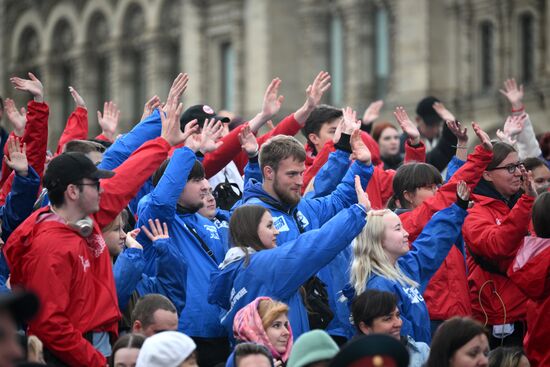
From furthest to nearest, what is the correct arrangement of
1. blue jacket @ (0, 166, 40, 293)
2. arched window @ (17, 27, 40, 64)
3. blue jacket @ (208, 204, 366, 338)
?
arched window @ (17, 27, 40, 64) < blue jacket @ (0, 166, 40, 293) < blue jacket @ (208, 204, 366, 338)

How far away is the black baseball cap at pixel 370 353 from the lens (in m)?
5.47

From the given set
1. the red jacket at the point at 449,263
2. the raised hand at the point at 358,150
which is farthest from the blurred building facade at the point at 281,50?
the raised hand at the point at 358,150

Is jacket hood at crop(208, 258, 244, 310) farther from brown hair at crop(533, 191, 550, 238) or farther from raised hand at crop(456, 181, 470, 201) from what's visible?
brown hair at crop(533, 191, 550, 238)

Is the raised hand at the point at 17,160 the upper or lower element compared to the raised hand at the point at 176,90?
lower

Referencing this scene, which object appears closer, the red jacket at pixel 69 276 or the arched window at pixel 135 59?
the red jacket at pixel 69 276

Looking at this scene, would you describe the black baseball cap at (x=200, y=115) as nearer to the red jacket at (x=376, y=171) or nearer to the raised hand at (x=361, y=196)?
the red jacket at (x=376, y=171)

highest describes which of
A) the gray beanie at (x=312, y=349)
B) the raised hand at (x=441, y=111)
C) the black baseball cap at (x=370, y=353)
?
the raised hand at (x=441, y=111)

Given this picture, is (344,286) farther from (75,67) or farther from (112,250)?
(75,67)

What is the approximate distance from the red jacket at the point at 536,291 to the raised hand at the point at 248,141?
7.83 feet

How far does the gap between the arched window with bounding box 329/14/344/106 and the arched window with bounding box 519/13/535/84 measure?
6058 millimetres

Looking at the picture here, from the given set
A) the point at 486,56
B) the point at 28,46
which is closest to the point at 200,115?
the point at 486,56

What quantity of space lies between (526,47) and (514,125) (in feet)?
47.1

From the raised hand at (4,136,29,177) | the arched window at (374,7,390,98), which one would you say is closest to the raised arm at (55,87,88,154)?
the raised hand at (4,136,29,177)

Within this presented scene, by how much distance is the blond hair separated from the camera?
848 centimetres
